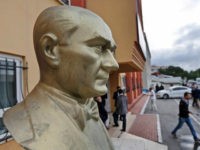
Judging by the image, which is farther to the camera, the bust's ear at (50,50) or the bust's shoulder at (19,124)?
the bust's ear at (50,50)

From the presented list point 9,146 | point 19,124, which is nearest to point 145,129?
point 9,146

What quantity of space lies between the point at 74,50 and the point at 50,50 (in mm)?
147

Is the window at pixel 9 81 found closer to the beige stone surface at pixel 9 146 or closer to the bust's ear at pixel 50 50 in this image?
the beige stone surface at pixel 9 146

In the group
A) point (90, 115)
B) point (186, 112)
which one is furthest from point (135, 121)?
point (90, 115)

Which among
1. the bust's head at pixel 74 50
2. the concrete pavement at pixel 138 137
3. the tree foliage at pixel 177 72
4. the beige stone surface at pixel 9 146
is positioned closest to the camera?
the bust's head at pixel 74 50

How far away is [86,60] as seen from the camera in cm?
134

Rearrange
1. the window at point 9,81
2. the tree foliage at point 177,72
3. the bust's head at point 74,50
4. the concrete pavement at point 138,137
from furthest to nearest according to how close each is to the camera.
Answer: the tree foliage at point 177,72, the concrete pavement at point 138,137, the window at point 9,81, the bust's head at point 74,50

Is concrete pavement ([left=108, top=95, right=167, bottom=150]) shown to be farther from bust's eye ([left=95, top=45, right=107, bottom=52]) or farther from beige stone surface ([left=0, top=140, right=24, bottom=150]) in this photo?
bust's eye ([left=95, top=45, right=107, bottom=52])

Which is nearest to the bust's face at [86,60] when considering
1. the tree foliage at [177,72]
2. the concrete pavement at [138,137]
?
the concrete pavement at [138,137]

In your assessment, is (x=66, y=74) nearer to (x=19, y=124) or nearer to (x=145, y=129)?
(x=19, y=124)

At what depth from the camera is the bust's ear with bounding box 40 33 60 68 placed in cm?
135

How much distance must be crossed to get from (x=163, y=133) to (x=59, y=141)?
8.64 metres

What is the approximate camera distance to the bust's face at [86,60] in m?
1.34

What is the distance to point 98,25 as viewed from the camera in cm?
139
